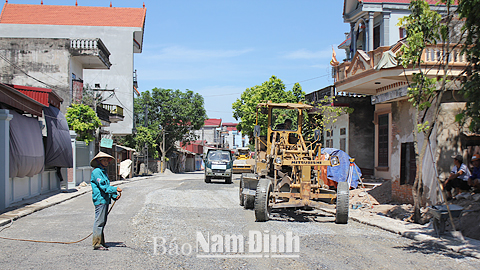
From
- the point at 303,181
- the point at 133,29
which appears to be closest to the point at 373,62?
the point at 303,181

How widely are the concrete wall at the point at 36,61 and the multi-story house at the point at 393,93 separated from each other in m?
19.0

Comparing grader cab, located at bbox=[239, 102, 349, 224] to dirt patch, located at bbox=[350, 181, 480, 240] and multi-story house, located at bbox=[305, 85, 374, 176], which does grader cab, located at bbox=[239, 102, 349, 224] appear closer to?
dirt patch, located at bbox=[350, 181, 480, 240]

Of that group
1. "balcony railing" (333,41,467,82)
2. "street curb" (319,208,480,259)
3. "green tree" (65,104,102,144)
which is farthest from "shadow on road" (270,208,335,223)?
"green tree" (65,104,102,144)

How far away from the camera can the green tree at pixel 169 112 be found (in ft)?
173

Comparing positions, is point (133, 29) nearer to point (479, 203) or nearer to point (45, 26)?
point (45, 26)

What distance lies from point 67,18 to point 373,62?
37115mm

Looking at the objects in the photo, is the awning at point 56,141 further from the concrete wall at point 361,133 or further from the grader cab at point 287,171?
the concrete wall at point 361,133

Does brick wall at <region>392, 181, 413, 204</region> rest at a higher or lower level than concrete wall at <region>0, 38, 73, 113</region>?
lower

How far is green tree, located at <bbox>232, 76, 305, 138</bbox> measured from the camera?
35.2 metres

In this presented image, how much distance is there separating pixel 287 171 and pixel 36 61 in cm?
2389

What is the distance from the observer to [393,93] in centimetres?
1536

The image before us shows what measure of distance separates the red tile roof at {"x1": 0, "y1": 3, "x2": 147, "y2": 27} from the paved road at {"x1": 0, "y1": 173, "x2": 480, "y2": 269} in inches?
1401

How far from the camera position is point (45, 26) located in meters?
38.8

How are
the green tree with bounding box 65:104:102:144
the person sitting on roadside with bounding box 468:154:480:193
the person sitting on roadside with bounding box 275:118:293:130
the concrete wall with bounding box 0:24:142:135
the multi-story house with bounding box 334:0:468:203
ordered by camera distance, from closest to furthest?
1. the person sitting on roadside with bounding box 468:154:480:193
2. the multi-story house with bounding box 334:0:468:203
3. the person sitting on roadside with bounding box 275:118:293:130
4. the green tree with bounding box 65:104:102:144
5. the concrete wall with bounding box 0:24:142:135
